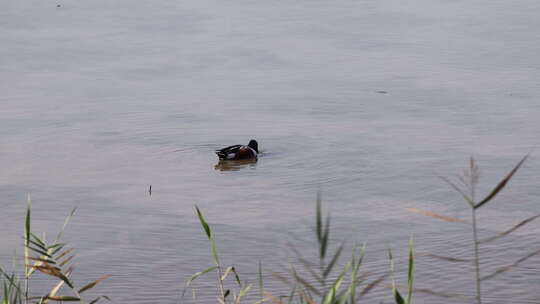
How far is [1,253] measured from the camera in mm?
8508

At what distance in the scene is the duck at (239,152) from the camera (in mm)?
11844

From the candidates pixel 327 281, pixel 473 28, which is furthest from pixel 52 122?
pixel 473 28

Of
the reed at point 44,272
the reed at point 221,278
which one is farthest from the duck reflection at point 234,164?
the reed at point 44,272

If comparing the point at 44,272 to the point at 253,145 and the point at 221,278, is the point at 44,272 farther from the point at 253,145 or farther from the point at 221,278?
the point at 253,145

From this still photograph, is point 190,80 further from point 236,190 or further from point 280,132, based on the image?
point 236,190

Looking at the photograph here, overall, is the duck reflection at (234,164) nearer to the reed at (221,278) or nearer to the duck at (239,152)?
the duck at (239,152)

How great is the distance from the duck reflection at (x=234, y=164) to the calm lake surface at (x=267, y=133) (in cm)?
7

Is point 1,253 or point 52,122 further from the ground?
point 52,122

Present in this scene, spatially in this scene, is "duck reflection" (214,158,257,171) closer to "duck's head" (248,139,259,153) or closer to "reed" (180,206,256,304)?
"duck's head" (248,139,259,153)

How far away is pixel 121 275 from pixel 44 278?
Answer: 1.89 ft

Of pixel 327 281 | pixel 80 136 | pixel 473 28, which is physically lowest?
pixel 327 281

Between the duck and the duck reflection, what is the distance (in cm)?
5

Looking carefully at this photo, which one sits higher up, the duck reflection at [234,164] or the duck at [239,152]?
the duck at [239,152]

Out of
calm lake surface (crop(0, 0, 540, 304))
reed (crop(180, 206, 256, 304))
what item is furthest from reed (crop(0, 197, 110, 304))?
calm lake surface (crop(0, 0, 540, 304))
